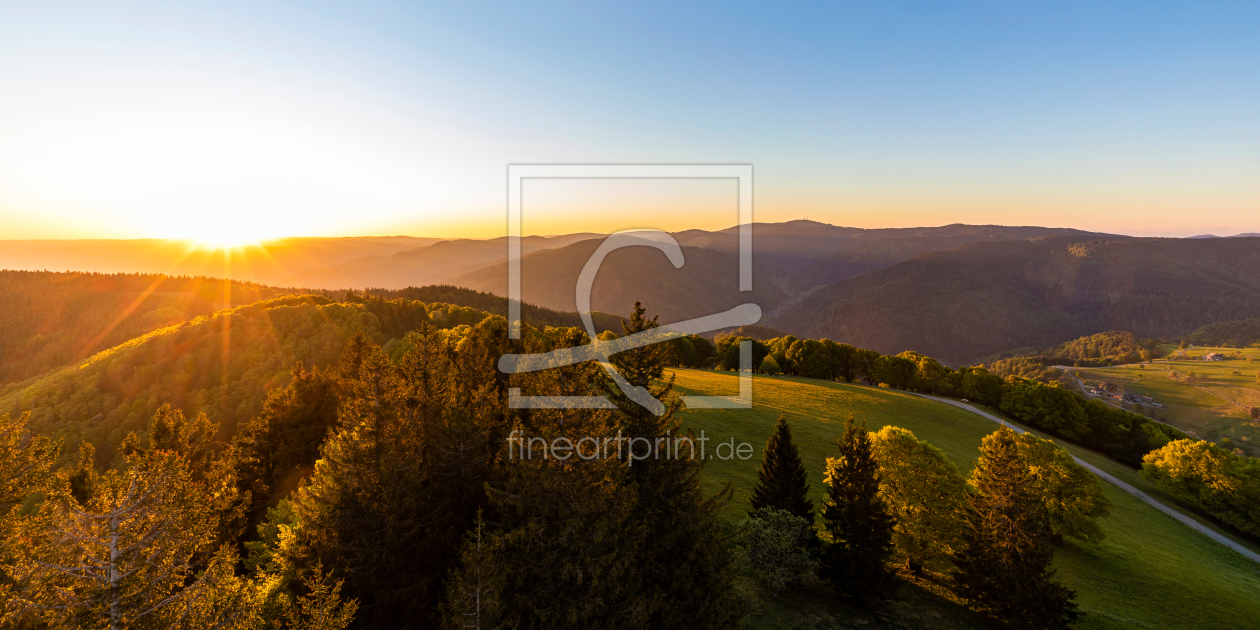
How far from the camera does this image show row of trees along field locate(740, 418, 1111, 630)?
72.4ft

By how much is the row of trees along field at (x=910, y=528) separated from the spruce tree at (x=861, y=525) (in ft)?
0.17

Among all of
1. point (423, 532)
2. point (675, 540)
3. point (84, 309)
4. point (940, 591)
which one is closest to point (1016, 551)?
point (940, 591)

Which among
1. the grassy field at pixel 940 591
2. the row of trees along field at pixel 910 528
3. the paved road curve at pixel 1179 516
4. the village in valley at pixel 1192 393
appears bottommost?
the village in valley at pixel 1192 393

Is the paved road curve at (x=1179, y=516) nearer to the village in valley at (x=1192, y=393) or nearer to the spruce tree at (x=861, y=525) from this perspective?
the spruce tree at (x=861, y=525)

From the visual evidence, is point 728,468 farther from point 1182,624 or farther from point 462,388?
point 1182,624

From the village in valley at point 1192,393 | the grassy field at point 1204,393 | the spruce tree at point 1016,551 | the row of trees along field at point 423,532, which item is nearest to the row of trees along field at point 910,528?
the spruce tree at point 1016,551

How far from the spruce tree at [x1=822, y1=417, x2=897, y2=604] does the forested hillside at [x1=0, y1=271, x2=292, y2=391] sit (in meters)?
183

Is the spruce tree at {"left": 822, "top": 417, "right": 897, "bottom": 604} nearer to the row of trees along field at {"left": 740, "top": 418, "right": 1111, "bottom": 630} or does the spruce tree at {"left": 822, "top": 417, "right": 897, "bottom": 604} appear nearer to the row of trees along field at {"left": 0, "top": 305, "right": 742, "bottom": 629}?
the row of trees along field at {"left": 740, "top": 418, "right": 1111, "bottom": 630}

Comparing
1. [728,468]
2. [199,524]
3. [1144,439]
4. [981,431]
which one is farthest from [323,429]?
[1144,439]

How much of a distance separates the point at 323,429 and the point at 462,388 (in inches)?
807

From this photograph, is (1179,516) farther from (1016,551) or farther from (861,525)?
(861,525)

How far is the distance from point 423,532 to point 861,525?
22.2 metres

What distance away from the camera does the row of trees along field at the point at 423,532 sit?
1148 cm

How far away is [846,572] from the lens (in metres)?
24.5
